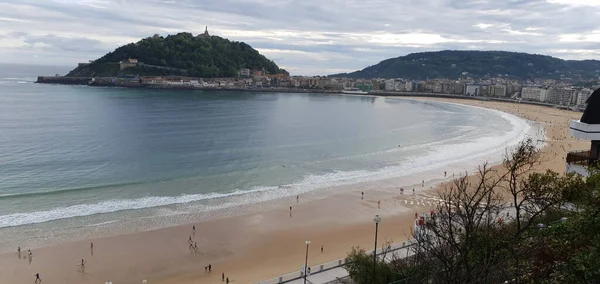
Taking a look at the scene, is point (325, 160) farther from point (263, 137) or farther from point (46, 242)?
Result: point (46, 242)

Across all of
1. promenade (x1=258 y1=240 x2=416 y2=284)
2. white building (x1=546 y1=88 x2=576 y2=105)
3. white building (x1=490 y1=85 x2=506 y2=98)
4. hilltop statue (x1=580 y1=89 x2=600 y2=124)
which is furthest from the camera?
white building (x1=490 y1=85 x2=506 y2=98)

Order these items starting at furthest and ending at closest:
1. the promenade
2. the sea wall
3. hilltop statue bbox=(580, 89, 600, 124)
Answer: the sea wall
hilltop statue bbox=(580, 89, 600, 124)
the promenade

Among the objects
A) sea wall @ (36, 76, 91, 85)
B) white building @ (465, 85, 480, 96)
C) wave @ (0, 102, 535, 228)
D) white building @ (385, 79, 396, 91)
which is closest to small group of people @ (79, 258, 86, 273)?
wave @ (0, 102, 535, 228)

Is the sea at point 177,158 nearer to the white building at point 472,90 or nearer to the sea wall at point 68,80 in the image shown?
the sea wall at point 68,80

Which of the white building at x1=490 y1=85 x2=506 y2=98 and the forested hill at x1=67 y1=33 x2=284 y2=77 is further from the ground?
the forested hill at x1=67 y1=33 x2=284 y2=77

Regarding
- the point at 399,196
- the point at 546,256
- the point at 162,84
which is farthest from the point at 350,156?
the point at 162,84

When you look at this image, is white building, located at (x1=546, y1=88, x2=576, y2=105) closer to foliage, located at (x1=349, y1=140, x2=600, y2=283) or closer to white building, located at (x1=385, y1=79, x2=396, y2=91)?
white building, located at (x1=385, y1=79, x2=396, y2=91)
